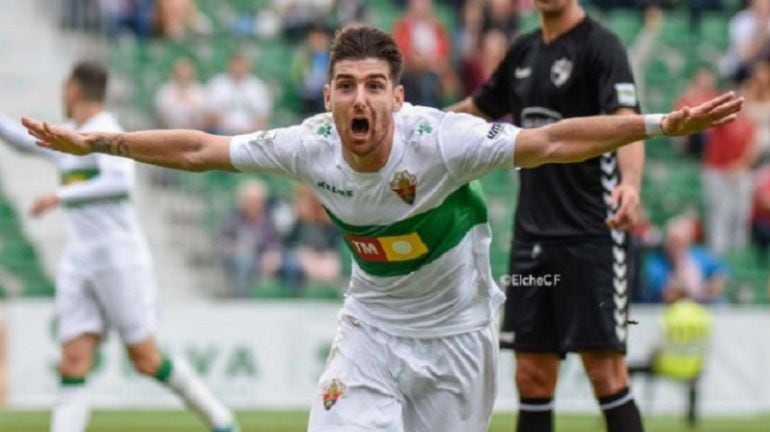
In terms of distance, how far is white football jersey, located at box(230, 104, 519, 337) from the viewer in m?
7.21

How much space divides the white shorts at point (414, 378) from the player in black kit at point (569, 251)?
132 centimetres

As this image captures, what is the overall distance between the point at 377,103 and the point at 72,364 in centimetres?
482

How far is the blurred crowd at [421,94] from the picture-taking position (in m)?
18.2

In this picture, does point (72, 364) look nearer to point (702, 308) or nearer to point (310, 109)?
point (702, 308)

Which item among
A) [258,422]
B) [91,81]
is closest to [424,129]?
[91,81]

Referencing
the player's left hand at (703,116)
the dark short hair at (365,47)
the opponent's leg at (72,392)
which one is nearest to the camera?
the player's left hand at (703,116)

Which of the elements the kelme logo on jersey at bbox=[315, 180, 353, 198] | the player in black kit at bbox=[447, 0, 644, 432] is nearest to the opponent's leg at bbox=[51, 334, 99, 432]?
the player in black kit at bbox=[447, 0, 644, 432]

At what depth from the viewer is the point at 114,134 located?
7.47 meters

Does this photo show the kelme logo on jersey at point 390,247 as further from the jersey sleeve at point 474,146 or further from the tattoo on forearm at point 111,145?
the tattoo on forearm at point 111,145

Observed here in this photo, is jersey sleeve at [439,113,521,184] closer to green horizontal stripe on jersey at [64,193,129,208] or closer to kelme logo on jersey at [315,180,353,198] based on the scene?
kelme logo on jersey at [315,180,353,198]

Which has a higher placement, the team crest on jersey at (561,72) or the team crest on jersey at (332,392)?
the team crest on jersey at (561,72)

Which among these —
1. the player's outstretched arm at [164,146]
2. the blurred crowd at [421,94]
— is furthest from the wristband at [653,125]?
the blurred crowd at [421,94]

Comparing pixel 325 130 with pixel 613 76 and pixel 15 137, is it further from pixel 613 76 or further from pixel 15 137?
pixel 15 137

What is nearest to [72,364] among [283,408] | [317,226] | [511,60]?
[511,60]
